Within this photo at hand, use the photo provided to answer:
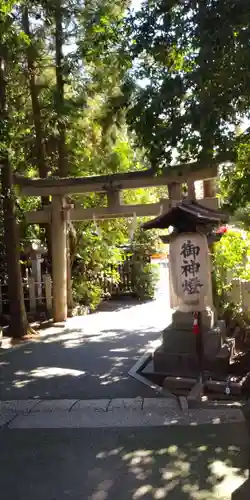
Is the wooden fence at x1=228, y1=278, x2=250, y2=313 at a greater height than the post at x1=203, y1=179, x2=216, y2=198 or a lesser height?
lesser

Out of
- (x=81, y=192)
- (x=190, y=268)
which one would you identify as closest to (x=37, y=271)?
(x=81, y=192)

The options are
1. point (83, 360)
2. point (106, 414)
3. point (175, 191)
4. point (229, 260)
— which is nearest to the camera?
point (106, 414)

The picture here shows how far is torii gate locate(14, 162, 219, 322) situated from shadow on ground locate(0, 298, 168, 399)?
178 centimetres

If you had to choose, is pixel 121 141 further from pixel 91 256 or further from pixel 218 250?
pixel 218 250

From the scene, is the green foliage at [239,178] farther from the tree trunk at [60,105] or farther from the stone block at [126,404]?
the tree trunk at [60,105]

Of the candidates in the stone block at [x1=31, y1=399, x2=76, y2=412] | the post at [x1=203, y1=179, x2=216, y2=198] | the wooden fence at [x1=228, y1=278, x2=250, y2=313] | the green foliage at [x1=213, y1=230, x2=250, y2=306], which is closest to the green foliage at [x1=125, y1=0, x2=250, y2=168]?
the stone block at [x1=31, y1=399, x2=76, y2=412]

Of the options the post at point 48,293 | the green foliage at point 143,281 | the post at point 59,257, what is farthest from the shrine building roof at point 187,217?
the green foliage at point 143,281

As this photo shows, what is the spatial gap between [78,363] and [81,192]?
252 inches

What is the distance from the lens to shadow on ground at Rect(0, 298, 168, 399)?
805 cm

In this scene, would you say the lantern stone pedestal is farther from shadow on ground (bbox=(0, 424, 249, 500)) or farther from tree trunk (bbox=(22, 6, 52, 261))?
tree trunk (bbox=(22, 6, 52, 261))

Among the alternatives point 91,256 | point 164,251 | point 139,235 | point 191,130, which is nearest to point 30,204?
point 91,256

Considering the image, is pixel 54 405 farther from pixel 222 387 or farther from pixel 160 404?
pixel 222 387

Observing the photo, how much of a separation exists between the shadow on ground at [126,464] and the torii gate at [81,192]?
786 cm

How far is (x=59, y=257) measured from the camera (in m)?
15.6
